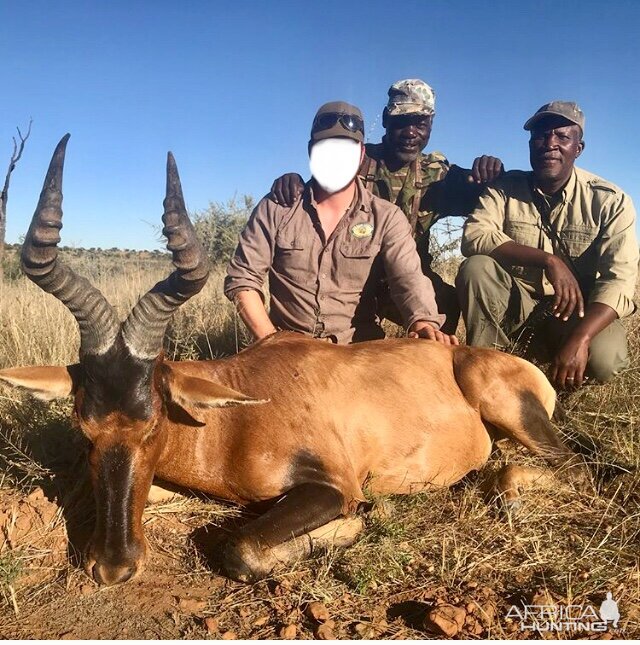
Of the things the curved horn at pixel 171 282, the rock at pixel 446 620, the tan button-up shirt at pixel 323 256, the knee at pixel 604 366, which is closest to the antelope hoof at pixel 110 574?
the curved horn at pixel 171 282

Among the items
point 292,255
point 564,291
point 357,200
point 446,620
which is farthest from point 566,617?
point 357,200

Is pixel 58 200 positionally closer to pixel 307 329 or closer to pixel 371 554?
pixel 371 554

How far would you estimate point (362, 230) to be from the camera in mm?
6688

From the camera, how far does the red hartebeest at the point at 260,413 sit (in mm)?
3564

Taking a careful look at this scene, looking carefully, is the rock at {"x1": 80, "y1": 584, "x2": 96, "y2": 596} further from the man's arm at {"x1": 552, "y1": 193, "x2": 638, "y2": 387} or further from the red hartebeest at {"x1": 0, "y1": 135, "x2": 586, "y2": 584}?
the man's arm at {"x1": 552, "y1": 193, "x2": 638, "y2": 387}

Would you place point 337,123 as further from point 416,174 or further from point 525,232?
point 525,232

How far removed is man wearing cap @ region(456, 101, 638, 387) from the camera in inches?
246

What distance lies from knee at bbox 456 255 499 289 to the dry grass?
6.45 ft

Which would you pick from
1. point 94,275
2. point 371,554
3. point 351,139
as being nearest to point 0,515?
point 371,554

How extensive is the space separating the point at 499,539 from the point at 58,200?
340 centimetres

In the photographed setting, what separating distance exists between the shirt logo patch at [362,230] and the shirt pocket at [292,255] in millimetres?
524

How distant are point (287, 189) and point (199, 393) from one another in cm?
357

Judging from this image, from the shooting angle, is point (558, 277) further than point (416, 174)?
No

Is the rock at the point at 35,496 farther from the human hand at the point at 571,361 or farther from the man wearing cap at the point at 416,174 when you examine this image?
the man wearing cap at the point at 416,174
